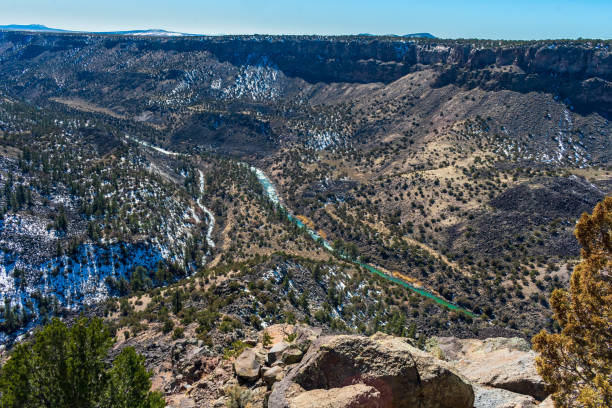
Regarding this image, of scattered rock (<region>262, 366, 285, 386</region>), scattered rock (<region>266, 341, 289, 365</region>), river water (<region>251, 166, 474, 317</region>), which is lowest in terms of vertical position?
river water (<region>251, 166, 474, 317</region>)

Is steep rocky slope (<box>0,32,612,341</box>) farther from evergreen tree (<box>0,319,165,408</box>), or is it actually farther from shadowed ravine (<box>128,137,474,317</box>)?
evergreen tree (<box>0,319,165,408</box>)

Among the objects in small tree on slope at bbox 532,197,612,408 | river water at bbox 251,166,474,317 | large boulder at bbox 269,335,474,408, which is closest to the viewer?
large boulder at bbox 269,335,474,408

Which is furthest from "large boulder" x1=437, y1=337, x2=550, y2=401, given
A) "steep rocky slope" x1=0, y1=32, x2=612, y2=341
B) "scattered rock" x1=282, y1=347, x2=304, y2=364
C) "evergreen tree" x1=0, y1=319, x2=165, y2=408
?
"evergreen tree" x1=0, y1=319, x2=165, y2=408

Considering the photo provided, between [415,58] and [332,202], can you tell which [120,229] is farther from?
[415,58]

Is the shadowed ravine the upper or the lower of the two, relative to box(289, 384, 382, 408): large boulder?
lower

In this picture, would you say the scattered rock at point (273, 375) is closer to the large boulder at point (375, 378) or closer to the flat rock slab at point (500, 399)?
the large boulder at point (375, 378)

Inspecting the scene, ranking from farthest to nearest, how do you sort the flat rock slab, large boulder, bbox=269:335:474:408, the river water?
the river water, the flat rock slab, large boulder, bbox=269:335:474:408

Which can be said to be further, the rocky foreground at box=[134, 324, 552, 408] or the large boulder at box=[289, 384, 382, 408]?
the rocky foreground at box=[134, 324, 552, 408]
